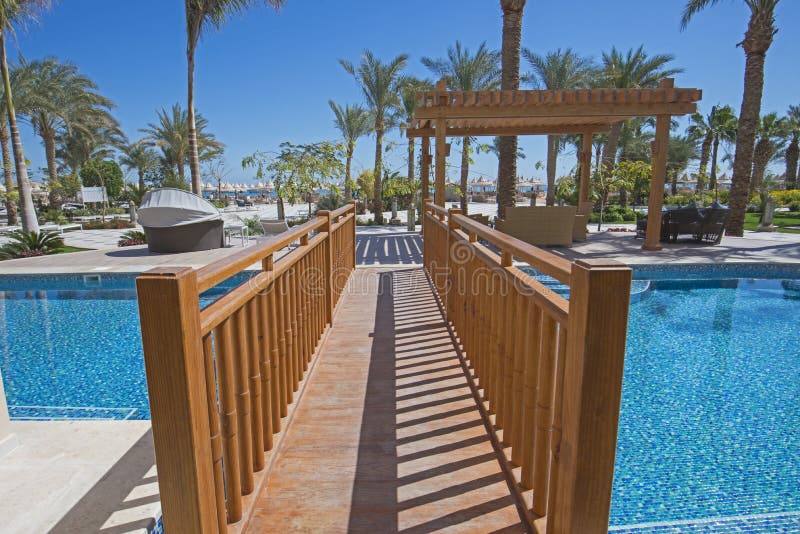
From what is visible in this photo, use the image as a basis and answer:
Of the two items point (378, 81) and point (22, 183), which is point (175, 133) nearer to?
point (378, 81)

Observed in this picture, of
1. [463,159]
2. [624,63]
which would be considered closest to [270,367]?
[463,159]

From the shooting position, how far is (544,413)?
1661 millimetres

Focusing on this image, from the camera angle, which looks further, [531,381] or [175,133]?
[175,133]

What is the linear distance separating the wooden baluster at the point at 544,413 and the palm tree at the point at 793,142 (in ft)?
127

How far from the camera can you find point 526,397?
1.80 metres

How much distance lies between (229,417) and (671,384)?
4358mm

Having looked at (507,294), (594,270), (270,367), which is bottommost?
(270,367)

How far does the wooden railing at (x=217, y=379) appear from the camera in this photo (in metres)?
1.23

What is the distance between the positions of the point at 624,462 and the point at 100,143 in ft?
129

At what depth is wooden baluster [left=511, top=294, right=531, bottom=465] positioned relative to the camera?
1.86 meters

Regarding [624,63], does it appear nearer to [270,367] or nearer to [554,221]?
[554,221]

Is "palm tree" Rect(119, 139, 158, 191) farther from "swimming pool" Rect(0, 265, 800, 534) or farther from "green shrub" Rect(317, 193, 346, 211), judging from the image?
"swimming pool" Rect(0, 265, 800, 534)

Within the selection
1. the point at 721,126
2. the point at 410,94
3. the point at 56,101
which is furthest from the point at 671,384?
the point at 721,126

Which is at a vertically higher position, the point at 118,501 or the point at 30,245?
the point at 30,245
